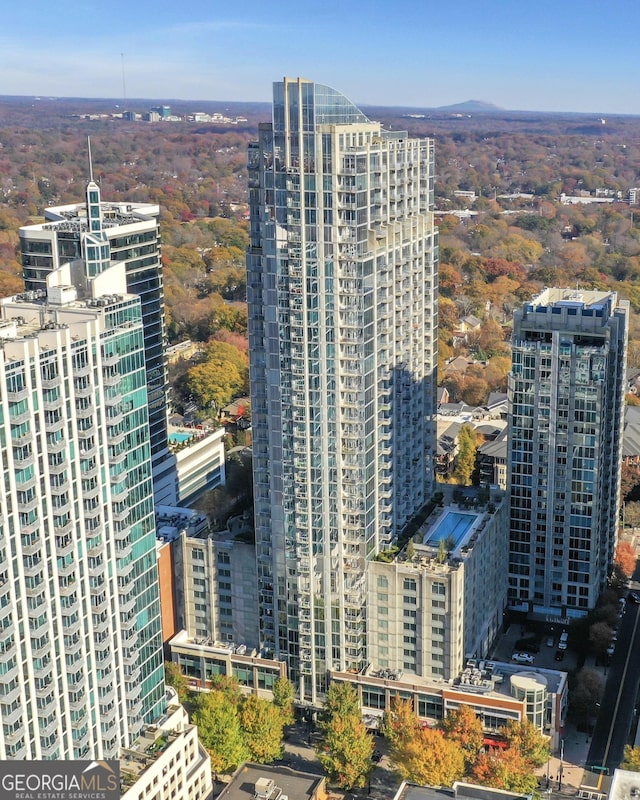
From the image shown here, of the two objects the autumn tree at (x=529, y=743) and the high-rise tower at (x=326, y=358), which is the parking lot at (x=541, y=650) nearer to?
the autumn tree at (x=529, y=743)

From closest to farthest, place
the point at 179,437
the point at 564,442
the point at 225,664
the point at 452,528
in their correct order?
1. the point at 225,664
2. the point at 452,528
3. the point at 564,442
4. the point at 179,437

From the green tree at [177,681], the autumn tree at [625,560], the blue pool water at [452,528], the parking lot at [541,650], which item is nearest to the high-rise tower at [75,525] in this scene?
the green tree at [177,681]

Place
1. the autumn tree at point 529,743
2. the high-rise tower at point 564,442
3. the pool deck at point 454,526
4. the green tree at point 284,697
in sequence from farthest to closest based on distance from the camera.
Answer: the high-rise tower at point 564,442 < the pool deck at point 454,526 < the green tree at point 284,697 < the autumn tree at point 529,743

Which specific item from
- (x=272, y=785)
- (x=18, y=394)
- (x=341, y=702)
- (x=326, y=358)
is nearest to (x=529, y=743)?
(x=341, y=702)

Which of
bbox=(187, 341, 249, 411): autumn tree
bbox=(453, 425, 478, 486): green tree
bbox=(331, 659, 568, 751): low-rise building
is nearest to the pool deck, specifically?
bbox=(331, 659, 568, 751): low-rise building

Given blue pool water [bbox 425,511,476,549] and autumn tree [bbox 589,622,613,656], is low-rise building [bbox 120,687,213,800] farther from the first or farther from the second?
autumn tree [bbox 589,622,613,656]

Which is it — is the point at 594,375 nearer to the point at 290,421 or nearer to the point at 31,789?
the point at 290,421

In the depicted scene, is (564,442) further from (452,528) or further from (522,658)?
(522,658)
